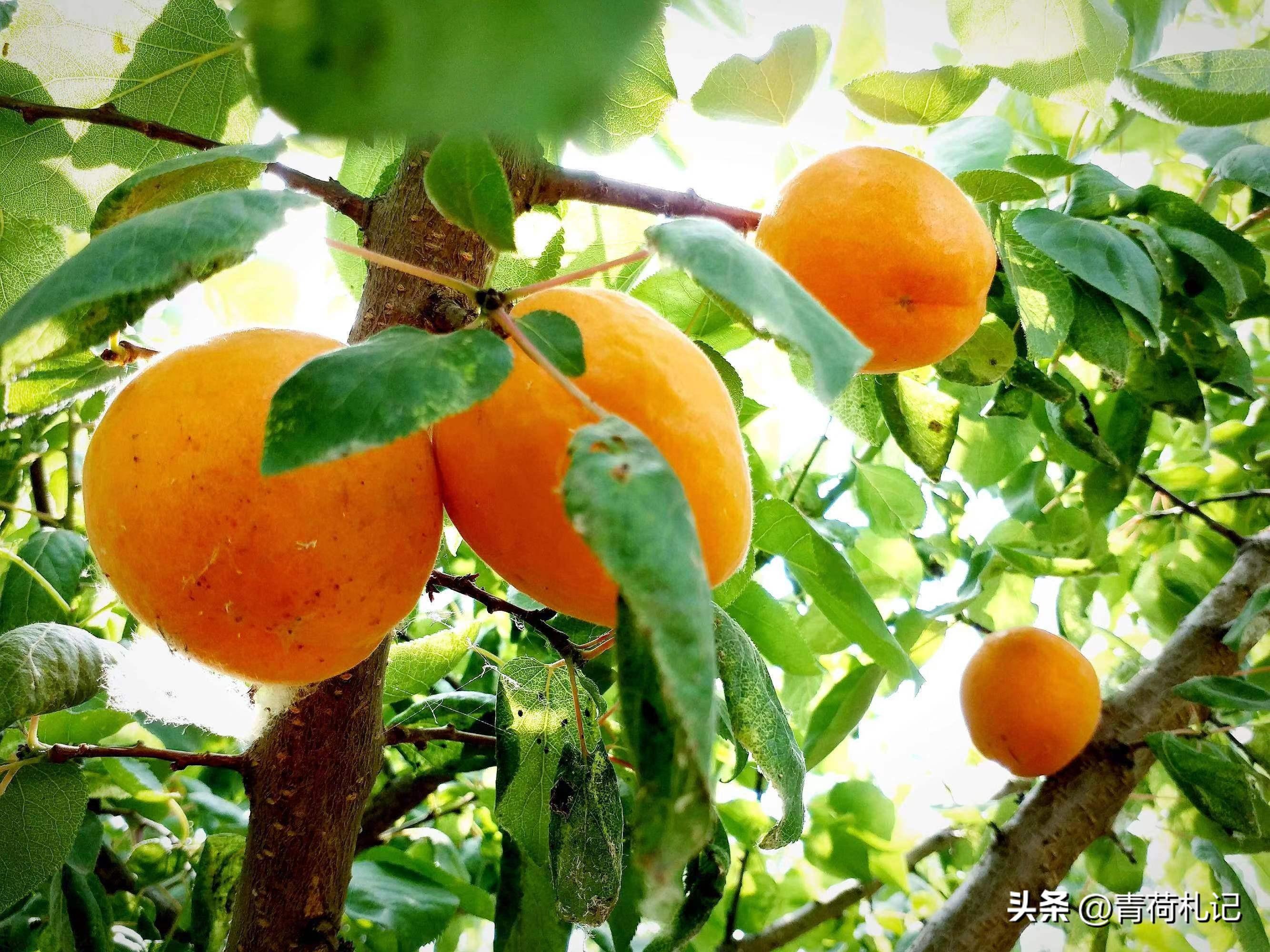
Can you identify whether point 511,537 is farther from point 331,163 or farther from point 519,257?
point 331,163

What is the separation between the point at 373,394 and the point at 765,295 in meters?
0.16

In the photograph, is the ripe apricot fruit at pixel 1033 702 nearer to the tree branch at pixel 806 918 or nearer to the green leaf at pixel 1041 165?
the tree branch at pixel 806 918

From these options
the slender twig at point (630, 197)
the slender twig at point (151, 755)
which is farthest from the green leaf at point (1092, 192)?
the slender twig at point (151, 755)

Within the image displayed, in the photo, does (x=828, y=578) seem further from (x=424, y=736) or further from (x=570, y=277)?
(x=570, y=277)

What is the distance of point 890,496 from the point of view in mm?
1390

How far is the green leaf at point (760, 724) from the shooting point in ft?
1.89

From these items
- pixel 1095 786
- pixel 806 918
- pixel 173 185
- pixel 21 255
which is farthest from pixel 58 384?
pixel 1095 786

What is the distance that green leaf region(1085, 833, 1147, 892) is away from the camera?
1555 millimetres

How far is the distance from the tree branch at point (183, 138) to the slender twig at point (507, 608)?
298 millimetres

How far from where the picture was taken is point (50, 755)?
0.84 meters

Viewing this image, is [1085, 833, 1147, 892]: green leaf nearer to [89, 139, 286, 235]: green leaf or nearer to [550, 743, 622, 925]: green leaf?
[550, 743, 622, 925]: green leaf

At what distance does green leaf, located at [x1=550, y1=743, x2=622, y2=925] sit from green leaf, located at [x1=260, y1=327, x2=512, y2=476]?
0.40 metres

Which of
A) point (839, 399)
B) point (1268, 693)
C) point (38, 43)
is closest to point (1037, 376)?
point (839, 399)

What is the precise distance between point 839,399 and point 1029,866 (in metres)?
0.90
